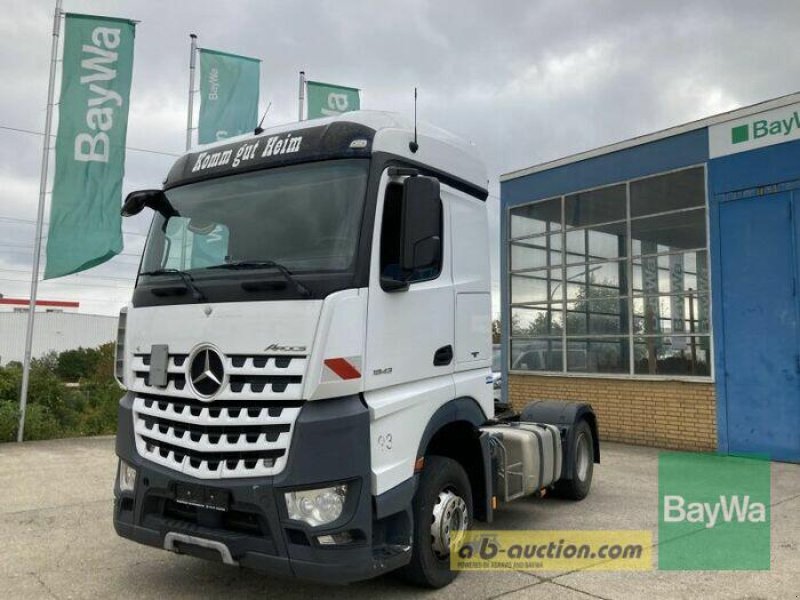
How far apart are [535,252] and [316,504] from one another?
426 inches

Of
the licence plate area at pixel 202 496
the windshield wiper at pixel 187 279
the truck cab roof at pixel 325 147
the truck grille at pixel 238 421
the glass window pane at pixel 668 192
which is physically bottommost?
the licence plate area at pixel 202 496

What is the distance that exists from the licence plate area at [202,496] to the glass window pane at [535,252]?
34.6 feet

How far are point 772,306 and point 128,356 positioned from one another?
9.06 m

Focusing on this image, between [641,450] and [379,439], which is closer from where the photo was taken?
[379,439]

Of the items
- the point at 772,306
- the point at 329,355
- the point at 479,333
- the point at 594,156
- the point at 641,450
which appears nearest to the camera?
the point at 329,355

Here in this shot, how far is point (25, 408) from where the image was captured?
11.6m

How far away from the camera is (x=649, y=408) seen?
11273mm

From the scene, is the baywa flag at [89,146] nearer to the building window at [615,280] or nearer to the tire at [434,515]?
the building window at [615,280]

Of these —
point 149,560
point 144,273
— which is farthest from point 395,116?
point 149,560

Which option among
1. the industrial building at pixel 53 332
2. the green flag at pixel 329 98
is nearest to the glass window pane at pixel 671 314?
the green flag at pixel 329 98

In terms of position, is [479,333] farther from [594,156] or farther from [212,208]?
[594,156]

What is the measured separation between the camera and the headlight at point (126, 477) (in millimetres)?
4172

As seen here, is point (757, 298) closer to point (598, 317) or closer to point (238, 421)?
point (598, 317)

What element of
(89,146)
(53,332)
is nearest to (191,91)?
(89,146)
